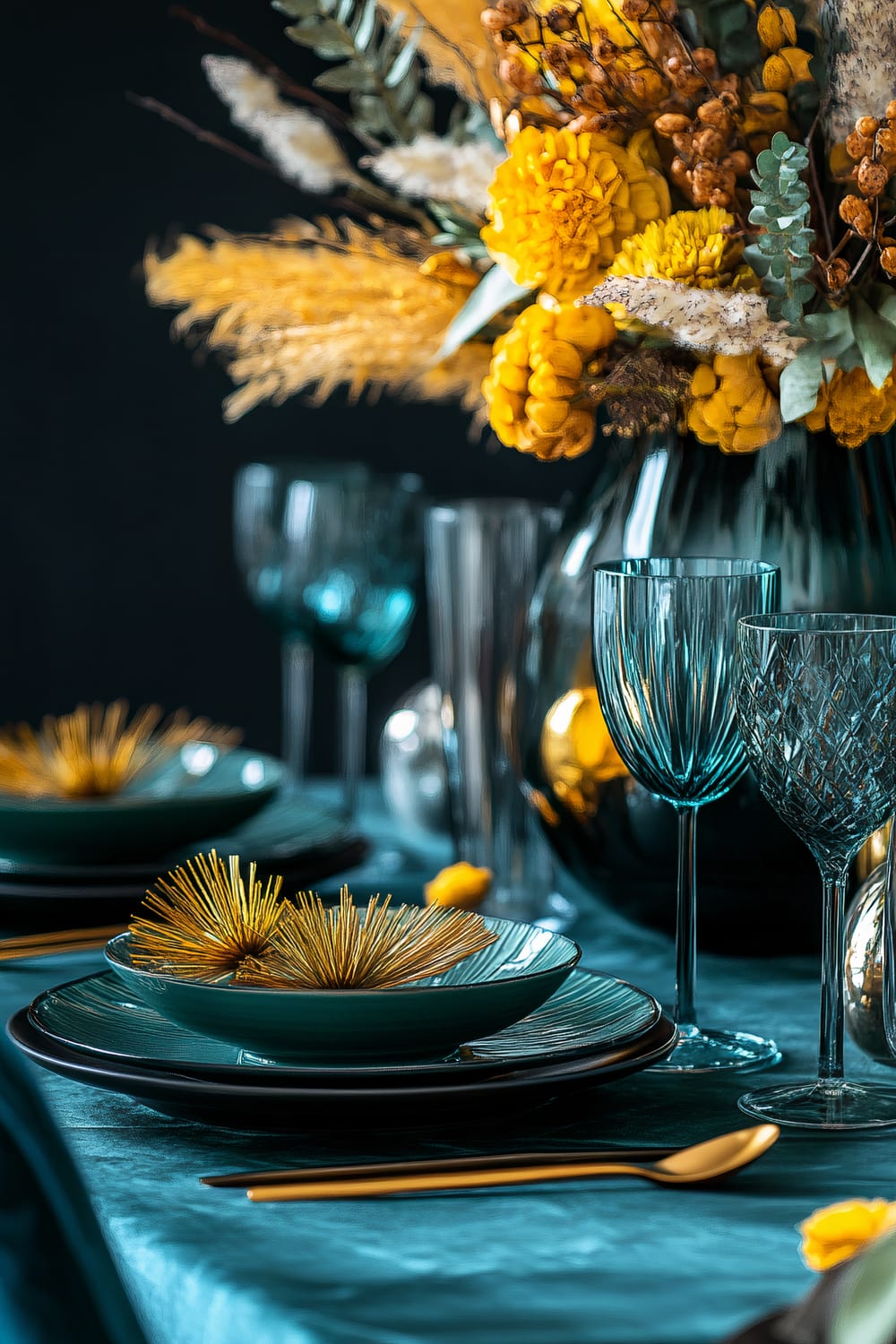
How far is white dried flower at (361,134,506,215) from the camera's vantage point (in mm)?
897

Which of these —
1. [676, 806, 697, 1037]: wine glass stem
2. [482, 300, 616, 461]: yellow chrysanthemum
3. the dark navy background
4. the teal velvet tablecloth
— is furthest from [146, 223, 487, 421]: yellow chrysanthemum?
the dark navy background

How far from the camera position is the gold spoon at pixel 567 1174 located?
0.55 metres

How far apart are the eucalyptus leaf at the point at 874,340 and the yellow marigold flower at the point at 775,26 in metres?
0.13

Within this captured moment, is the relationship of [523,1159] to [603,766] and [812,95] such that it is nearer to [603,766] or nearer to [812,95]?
[603,766]

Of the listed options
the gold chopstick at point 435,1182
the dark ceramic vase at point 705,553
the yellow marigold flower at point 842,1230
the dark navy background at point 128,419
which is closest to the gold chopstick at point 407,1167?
the gold chopstick at point 435,1182

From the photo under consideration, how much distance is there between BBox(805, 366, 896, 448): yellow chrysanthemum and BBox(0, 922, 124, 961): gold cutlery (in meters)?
0.45

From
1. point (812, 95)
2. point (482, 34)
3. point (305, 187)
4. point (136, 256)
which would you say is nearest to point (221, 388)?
point (136, 256)

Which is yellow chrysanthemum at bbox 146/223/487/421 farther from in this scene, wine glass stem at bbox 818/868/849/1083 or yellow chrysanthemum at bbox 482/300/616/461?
wine glass stem at bbox 818/868/849/1083

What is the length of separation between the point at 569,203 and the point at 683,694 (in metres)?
0.24

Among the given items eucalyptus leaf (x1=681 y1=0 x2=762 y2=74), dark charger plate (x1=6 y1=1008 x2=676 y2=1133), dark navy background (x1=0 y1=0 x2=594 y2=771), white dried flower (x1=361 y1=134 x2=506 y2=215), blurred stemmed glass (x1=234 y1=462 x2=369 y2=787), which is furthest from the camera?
dark navy background (x1=0 y1=0 x2=594 y2=771)

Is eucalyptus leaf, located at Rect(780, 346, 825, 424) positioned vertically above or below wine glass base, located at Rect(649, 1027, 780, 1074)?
above

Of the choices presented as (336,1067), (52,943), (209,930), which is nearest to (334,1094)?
(336,1067)

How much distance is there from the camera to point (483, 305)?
2.96 ft

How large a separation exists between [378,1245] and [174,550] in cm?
216
